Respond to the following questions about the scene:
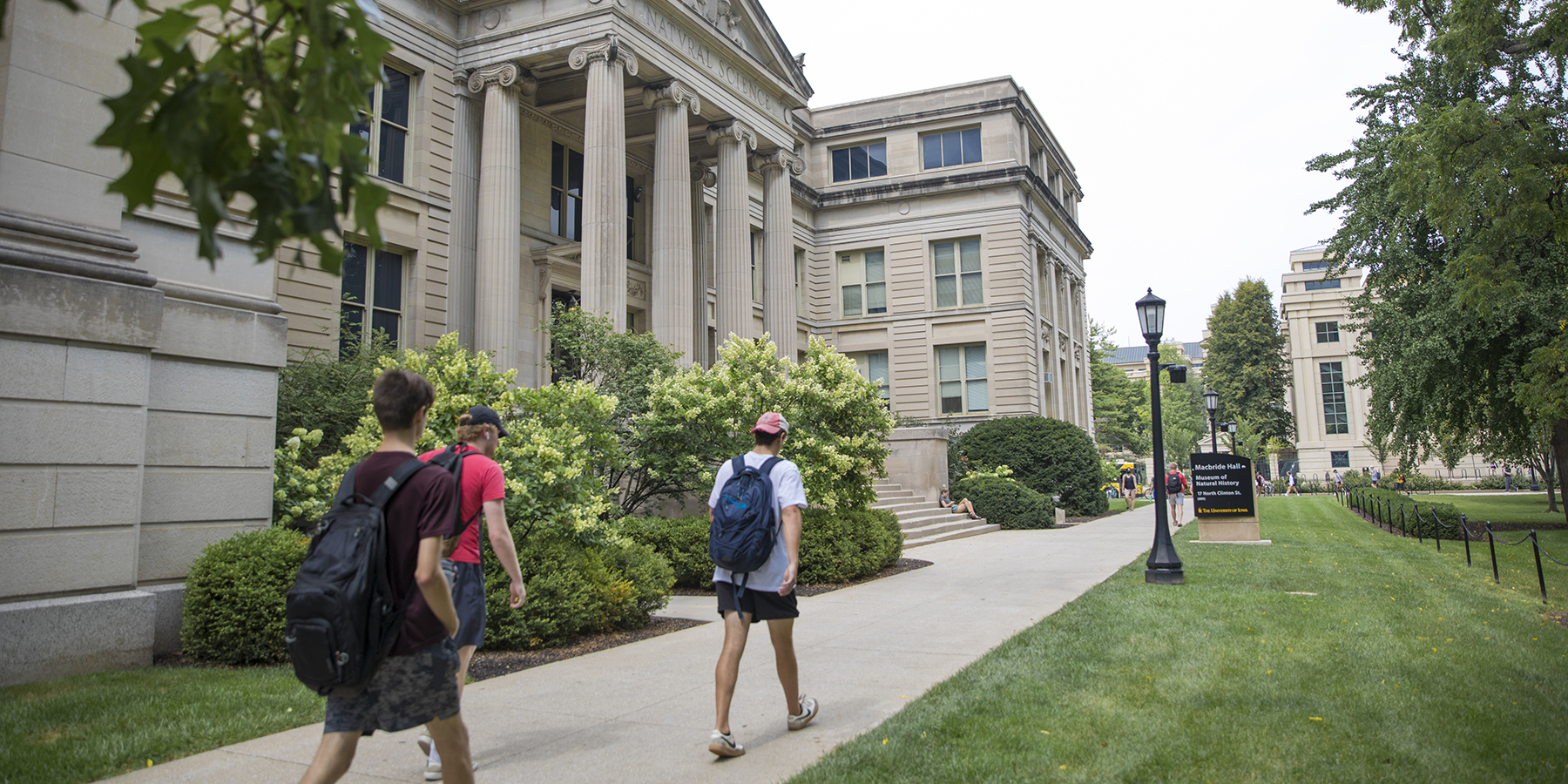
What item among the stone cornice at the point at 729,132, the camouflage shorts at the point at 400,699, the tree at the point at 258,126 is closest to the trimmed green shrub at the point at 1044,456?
the stone cornice at the point at 729,132

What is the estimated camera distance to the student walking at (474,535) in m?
4.74

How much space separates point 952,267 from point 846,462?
23356 mm

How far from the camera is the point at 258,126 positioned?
2102 millimetres

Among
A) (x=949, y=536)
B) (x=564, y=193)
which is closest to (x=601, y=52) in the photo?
(x=564, y=193)

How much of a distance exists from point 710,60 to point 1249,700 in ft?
58.4

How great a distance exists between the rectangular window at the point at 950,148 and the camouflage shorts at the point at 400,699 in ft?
113

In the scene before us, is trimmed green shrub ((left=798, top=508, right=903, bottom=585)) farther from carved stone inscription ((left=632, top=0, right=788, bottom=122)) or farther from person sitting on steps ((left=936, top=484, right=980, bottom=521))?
person sitting on steps ((left=936, top=484, right=980, bottom=521))

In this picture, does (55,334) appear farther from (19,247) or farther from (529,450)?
(529,450)

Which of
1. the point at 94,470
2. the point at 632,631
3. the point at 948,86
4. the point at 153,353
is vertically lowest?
the point at 632,631

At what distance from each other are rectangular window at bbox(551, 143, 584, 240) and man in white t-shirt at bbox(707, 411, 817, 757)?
58.3 ft

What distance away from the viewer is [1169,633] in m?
8.50

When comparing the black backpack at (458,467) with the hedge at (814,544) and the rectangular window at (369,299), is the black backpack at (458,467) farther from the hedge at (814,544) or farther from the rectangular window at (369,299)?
the rectangular window at (369,299)

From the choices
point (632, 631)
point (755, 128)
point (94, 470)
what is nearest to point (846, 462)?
point (632, 631)

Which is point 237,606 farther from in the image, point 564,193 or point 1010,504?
point 1010,504
